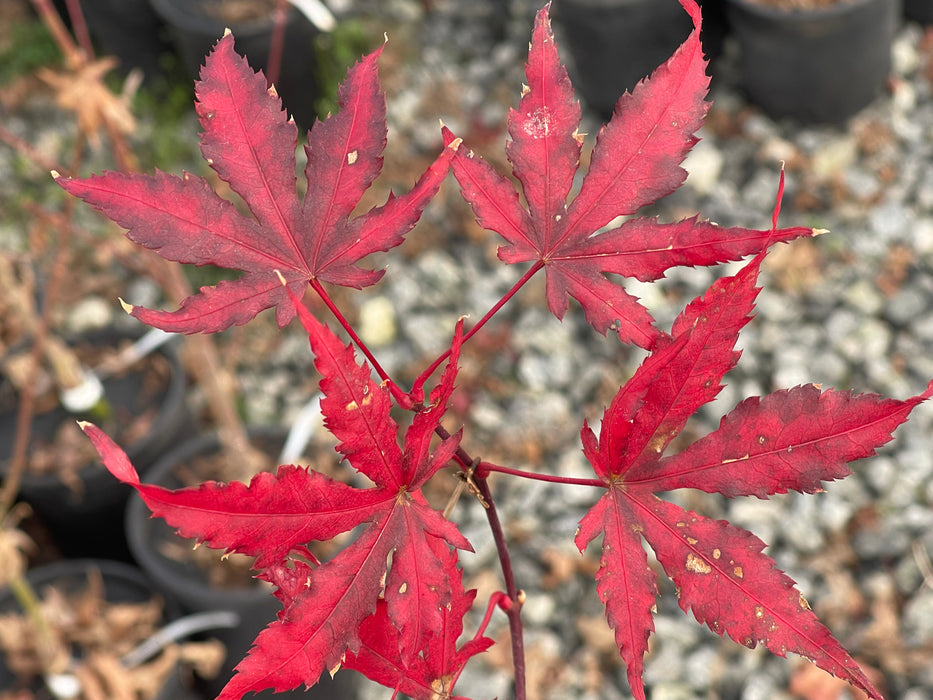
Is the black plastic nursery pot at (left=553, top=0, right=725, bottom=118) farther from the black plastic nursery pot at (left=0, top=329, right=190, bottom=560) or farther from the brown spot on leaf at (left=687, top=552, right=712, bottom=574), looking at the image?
A: the brown spot on leaf at (left=687, top=552, right=712, bottom=574)

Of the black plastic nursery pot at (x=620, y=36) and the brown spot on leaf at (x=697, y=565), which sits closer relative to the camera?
the brown spot on leaf at (x=697, y=565)

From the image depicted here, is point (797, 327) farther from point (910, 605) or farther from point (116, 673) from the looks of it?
point (116, 673)

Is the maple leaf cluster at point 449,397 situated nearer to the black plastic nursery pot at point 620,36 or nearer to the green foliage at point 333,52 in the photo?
the black plastic nursery pot at point 620,36

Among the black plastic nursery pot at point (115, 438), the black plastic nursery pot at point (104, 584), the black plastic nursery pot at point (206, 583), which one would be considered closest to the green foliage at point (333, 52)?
the black plastic nursery pot at point (115, 438)

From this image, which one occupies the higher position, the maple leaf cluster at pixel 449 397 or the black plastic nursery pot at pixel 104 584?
the maple leaf cluster at pixel 449 397

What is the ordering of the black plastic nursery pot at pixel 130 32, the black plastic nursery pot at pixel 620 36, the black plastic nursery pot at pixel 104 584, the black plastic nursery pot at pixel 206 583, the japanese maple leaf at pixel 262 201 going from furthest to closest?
the black plastic nursery pot at pixel 130 32 → the black plastic nursery pot at pixel 620 36 → the black plastic nursery pot at pixel 104 584 → the black plastic nursery pot at pixel 206 583 → the japanese maple leaf at pixel 262 201

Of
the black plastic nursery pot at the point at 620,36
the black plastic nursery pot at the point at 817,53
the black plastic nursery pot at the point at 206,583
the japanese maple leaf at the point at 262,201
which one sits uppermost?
the black plastic nursery pot at the point at 817,53
